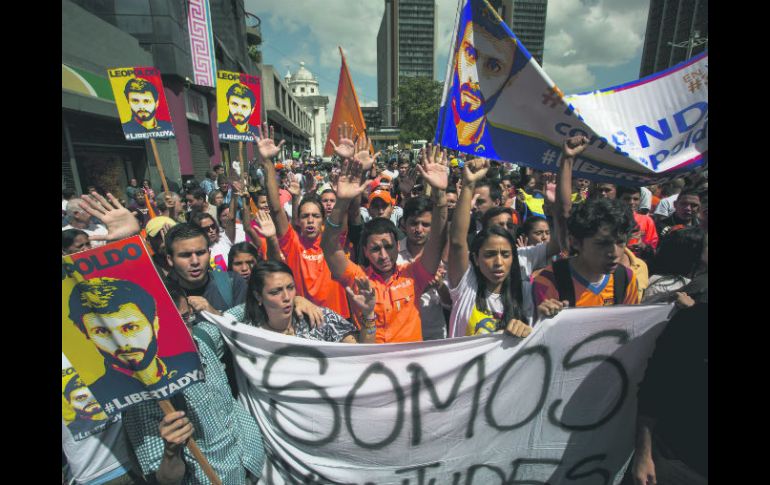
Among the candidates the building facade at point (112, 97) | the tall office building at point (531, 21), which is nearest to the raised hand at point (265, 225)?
the building facade at point (112, 97)

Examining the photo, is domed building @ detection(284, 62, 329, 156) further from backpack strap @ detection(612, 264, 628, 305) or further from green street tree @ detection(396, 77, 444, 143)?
backpack strap @ detection(612, 264, 628, 305)

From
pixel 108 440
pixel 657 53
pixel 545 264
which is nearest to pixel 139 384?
pixel 108 440

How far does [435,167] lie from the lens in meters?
2.54

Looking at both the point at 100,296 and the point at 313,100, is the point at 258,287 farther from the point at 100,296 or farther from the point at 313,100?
the point at 313,100

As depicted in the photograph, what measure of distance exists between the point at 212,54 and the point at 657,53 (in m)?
46.2

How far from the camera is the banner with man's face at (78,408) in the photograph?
1661 millimetres

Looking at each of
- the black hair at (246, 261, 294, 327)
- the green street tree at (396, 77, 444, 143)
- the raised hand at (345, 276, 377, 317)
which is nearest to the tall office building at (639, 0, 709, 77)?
the green street tree at (396, 77, 444, 143)

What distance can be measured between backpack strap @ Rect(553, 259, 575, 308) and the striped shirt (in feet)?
6.09

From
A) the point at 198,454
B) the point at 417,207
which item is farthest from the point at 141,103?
the point at 198,454

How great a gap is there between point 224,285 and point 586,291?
2.20 m

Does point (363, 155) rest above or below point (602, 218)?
above

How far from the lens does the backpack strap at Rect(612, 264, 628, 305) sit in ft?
6.96

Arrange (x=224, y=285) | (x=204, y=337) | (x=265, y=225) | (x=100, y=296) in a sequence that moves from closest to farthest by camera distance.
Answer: (x=100, y=296) → (x=204, y=337) → (x=224, y=285) → (x=265, y=225)

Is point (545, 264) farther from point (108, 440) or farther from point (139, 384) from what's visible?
point (108, 440)
